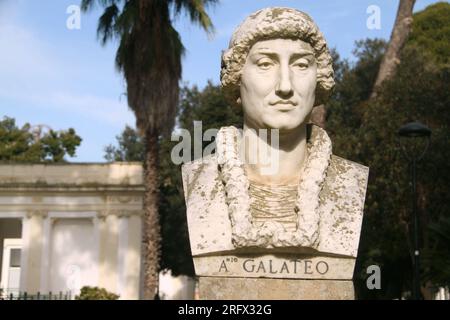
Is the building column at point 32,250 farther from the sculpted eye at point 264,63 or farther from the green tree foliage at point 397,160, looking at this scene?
the sculpted eye at point 264,63

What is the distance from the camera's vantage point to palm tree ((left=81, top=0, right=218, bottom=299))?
16422mm

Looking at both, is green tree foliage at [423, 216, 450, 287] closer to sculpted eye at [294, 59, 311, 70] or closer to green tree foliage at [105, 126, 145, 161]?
sculpted eye at [294, 59, 311, 70]

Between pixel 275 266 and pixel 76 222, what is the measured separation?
26.5m

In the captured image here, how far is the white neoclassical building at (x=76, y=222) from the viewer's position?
28.8 meters

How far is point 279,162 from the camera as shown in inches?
186

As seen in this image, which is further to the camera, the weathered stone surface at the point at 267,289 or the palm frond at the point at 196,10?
the palm frond at the point at 196,10

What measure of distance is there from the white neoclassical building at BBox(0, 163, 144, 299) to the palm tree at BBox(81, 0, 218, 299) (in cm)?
1190

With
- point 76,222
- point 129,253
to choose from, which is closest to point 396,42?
point 129,253

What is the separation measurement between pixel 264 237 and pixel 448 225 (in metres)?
9.87

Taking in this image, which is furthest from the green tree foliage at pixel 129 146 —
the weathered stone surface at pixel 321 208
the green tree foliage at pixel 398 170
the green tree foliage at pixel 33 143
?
the weathered stone surface at pixel 321 208

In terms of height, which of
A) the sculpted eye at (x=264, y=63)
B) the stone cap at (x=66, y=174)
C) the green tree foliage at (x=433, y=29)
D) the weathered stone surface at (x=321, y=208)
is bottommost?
the weathered stone surface at (x=321, y=208)

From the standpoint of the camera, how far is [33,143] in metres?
42.5

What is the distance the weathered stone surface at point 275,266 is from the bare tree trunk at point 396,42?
15.7 metres
